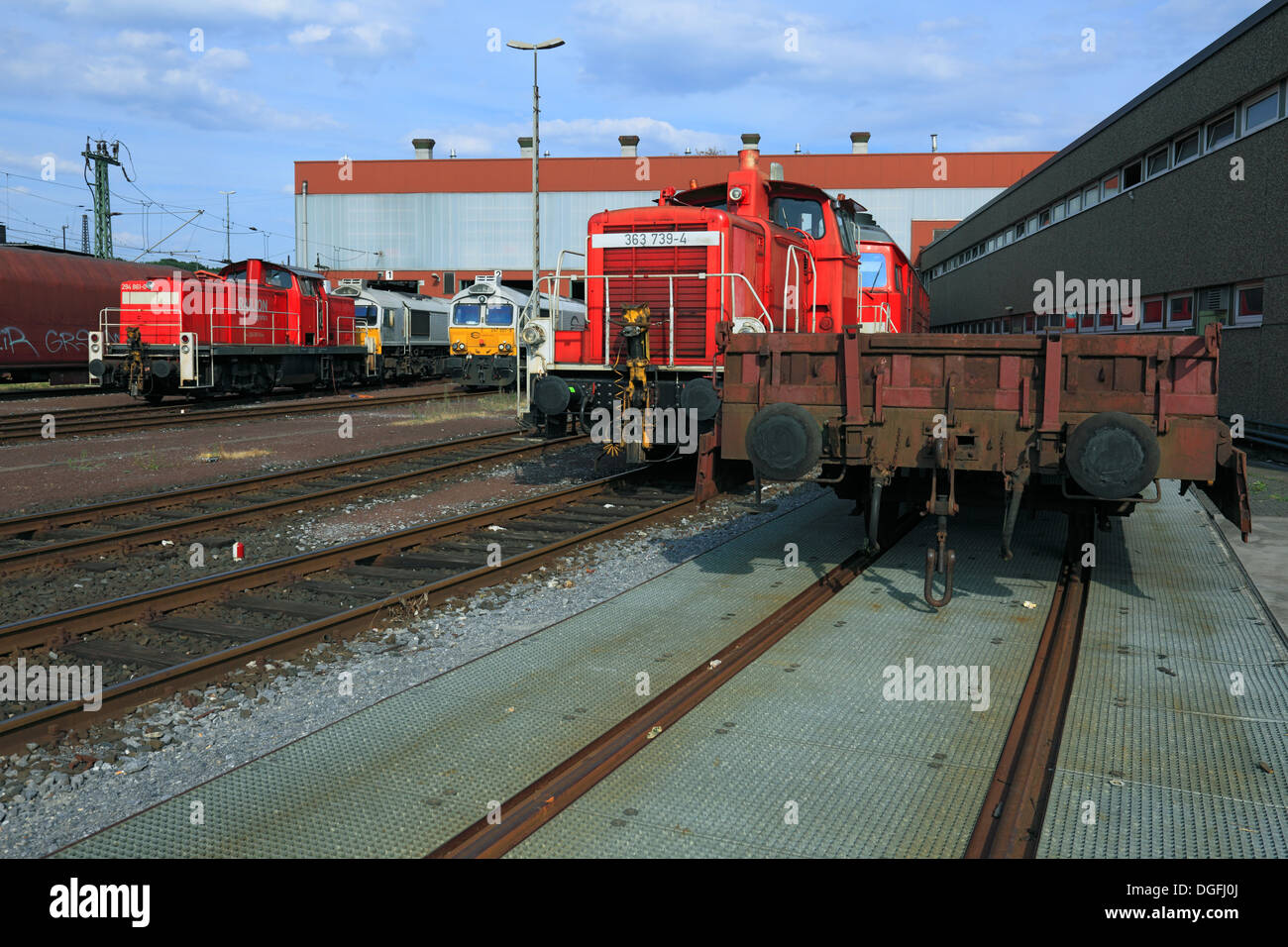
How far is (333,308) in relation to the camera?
2512 centimetres

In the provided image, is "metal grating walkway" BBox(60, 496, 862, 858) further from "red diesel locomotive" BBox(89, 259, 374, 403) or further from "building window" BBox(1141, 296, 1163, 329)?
"red diesel locomotive" BBox(89, 259, 374, 403)

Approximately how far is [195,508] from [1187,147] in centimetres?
1726

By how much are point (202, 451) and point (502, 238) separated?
3575 cm

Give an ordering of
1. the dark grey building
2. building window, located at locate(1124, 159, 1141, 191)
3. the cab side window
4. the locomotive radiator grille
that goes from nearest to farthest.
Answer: the locomotive radiator grille, the dark grey building, building window, located at locate(1124, 159, 1141, 191), the cab side window

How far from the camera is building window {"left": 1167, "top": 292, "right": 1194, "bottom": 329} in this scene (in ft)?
54.3

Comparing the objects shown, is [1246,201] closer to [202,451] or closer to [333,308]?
[202,451]

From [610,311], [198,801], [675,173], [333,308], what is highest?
[675,173]

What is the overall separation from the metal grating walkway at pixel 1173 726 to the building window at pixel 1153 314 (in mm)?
12792

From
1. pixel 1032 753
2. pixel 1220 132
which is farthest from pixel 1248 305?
pixel 1032 753

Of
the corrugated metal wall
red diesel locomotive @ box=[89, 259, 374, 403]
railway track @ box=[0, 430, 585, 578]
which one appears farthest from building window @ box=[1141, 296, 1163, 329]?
the corrugated metal wall

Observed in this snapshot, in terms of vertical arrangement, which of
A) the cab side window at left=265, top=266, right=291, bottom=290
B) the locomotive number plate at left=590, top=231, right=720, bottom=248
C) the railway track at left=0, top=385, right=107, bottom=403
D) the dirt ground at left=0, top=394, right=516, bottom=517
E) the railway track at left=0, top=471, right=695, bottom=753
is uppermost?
the cab side window at left=265, top=266, right=291, bottom=290

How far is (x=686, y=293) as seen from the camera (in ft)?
32.2

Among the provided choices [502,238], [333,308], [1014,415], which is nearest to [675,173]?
[502,238]

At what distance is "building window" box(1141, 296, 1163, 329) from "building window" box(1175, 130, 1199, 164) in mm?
2562
